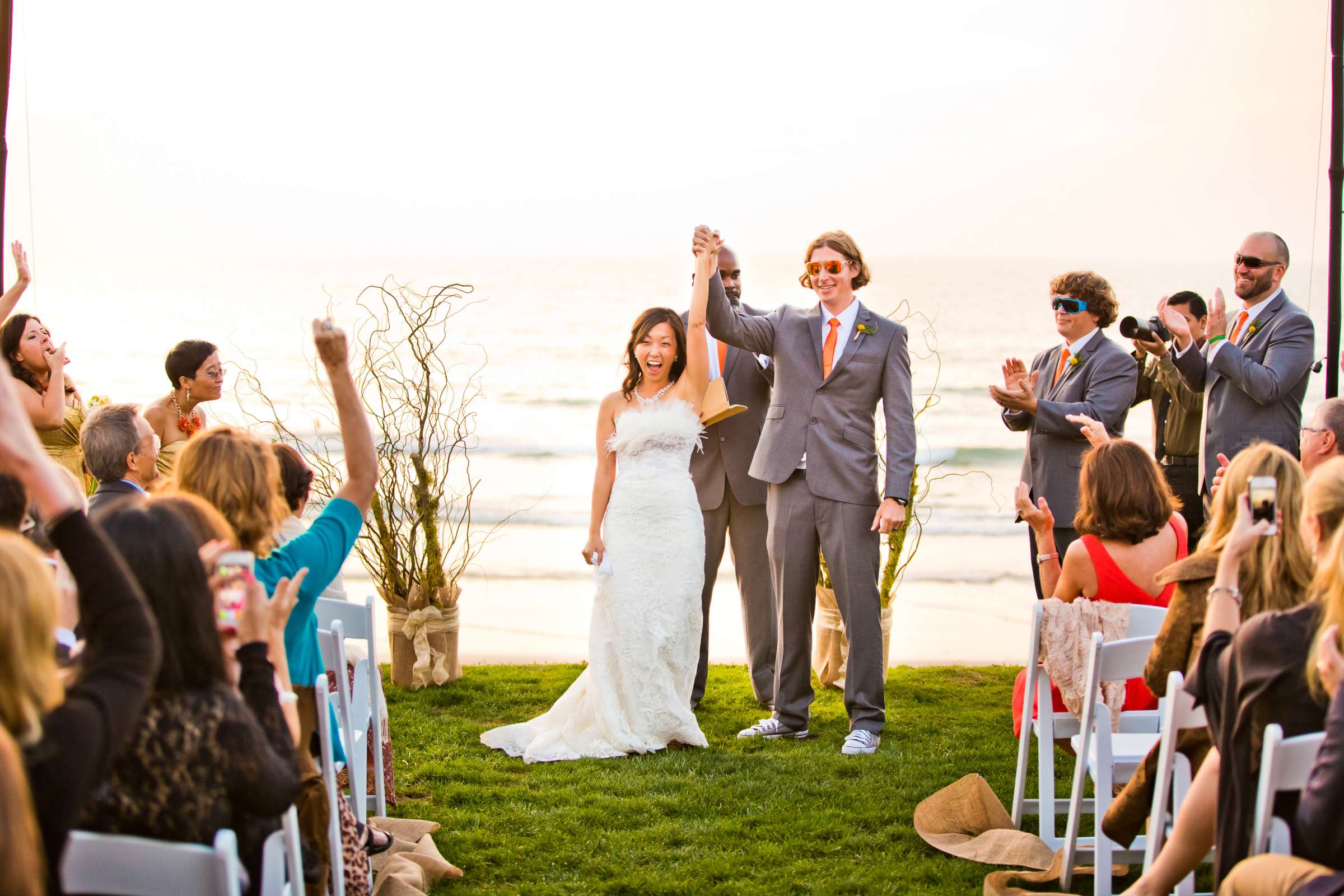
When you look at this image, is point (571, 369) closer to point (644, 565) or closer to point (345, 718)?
point (644, 565)

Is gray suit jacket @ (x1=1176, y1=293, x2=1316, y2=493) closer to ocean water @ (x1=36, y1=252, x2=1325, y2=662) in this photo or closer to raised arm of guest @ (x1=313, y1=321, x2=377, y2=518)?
ocean water @ (x1=36, y1=252, x2=1325, y2=662)

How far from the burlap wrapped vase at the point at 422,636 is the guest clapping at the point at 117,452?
7.42ft

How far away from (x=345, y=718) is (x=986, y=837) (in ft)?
6.69

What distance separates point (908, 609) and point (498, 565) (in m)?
4.04

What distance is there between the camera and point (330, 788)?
2637 mm

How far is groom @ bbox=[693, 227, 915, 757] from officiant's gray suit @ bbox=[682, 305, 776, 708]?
0.37m

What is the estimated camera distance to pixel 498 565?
11133 mm

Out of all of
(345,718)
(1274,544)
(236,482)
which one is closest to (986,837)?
(1274,544)

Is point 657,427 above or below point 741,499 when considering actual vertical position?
above

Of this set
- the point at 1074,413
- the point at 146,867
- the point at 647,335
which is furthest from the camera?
the point at 647,335

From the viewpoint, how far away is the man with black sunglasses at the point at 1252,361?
15.3ft

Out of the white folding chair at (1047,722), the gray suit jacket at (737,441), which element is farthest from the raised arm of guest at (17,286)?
the white folding chair at (1047,722)

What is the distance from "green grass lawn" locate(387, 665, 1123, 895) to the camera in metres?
3.55

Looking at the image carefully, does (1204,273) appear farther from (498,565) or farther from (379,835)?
(379,835)
